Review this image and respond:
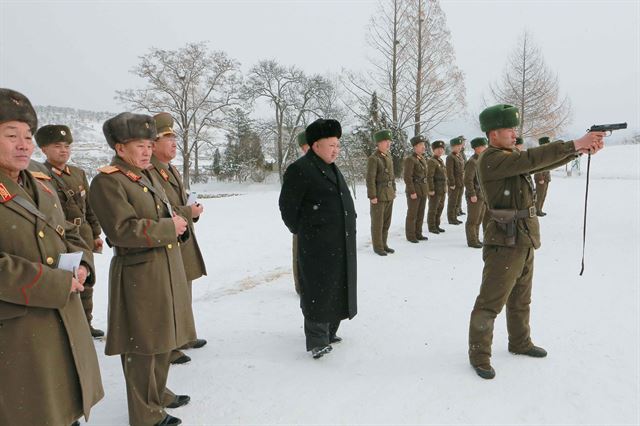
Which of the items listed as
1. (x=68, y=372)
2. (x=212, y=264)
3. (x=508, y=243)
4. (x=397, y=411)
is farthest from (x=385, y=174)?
(x=68, y=372)

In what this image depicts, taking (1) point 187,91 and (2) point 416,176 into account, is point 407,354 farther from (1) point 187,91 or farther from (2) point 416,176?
(1) point 187,91

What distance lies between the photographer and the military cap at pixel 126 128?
250cm

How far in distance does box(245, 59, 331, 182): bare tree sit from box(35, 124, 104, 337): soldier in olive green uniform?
1116 inches

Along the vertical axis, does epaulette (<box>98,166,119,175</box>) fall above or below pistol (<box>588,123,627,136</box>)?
below

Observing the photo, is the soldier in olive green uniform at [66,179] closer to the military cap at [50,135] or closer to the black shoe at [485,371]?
the military cap at [50,135]

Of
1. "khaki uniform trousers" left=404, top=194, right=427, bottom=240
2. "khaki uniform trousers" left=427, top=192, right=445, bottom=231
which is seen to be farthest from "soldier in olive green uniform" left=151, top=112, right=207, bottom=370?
"khaki uniform trousers" left=427, top=192, right=445, bottom=231

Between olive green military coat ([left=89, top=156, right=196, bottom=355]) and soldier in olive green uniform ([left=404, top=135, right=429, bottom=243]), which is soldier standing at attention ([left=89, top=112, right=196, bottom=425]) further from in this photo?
soldier in olive green uniform ([left=404, top=135, right=429, bottom=243])

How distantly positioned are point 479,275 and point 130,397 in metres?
4.80

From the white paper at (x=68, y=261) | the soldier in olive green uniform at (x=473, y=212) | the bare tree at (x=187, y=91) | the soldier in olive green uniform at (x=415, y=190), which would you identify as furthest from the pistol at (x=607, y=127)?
the bare tree at (x=187, y=91)

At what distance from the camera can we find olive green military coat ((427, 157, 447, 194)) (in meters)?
9.55

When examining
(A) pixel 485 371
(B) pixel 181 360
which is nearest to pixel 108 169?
(B) pixel 181 360

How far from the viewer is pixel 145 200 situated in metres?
2.59

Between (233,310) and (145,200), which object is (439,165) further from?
(145,200)

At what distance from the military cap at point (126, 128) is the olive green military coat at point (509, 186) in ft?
8.15
